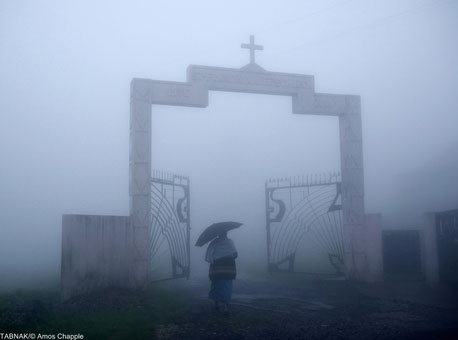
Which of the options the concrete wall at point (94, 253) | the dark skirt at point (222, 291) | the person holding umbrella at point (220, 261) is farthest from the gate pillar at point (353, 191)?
the concrete wall at point (94, 253)

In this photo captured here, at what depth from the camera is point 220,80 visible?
460 inches

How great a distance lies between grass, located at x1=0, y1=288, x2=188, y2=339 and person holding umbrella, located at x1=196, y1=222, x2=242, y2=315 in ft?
2.53

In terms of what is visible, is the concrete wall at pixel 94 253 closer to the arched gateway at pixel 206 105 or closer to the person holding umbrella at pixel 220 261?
the arched gateway at pixel 206 105

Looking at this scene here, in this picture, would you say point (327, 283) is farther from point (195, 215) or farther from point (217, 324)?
point (195, 215)

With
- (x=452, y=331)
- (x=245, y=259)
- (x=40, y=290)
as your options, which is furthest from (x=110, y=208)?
(x=452, y=331)

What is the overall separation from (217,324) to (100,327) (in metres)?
1.81

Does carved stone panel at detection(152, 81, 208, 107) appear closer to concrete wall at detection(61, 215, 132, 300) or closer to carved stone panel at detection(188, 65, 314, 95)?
carved stone panel at detection(188, 65, 314, 95)

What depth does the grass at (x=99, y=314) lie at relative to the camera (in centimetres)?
657

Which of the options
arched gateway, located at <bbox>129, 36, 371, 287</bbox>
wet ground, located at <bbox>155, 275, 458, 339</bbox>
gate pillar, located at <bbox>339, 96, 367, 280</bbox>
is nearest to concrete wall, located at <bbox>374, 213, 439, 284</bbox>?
wet ground, located at <bbox>155, 275, 458, 339</bbox>

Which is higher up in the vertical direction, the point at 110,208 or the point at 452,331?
the point at 110,208

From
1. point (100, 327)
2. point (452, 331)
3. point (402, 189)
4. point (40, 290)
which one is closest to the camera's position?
point (452, 331)

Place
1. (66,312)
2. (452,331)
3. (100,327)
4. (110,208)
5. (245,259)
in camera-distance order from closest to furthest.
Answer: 1. (452,331)
2. (100,327)
3. (66,312)
4. (245,259)
5. (110,208)

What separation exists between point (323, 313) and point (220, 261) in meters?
2.09

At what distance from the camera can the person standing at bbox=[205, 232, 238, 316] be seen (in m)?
8.27
